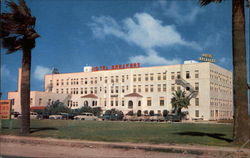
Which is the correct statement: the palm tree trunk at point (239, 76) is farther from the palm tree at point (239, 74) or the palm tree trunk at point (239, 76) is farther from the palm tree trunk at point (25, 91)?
the palm tree trunk at point (25, 91)

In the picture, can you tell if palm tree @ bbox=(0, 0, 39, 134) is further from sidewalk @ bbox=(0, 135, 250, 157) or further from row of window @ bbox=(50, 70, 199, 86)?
row of window @ bbox=(50, 70, 199, 86)

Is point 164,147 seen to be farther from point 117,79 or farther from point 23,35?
point 117,79

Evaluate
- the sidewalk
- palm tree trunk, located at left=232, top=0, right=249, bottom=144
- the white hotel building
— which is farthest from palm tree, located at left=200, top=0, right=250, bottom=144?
the white hotel building

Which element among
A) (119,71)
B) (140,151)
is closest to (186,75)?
(119,71)

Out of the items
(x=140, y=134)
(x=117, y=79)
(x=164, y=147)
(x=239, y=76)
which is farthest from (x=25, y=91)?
(x=117, y=79)

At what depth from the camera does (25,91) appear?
22.9 metres

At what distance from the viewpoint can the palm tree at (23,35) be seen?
2133 centimetres

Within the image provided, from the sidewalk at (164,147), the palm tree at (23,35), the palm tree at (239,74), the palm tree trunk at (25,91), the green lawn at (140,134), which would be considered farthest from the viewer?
the palm tree trunk at (25,91)

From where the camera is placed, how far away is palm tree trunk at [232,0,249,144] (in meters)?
16.4

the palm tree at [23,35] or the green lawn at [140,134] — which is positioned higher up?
the palm tree at [23,35]

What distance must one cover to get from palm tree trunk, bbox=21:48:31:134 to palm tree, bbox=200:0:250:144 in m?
13.3

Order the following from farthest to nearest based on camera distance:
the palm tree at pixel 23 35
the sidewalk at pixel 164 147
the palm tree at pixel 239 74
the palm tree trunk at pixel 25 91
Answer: the palm tree trunk at pixel 25 91 → the palm tree at pixel 23 35 → the palm tree at pixel 239 74 → the sidewalk at pixel 164 147

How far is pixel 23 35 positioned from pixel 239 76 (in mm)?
15263

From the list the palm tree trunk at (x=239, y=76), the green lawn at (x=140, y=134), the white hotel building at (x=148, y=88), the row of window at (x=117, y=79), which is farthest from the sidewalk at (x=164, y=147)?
the row of window at (x=117, y=79)
